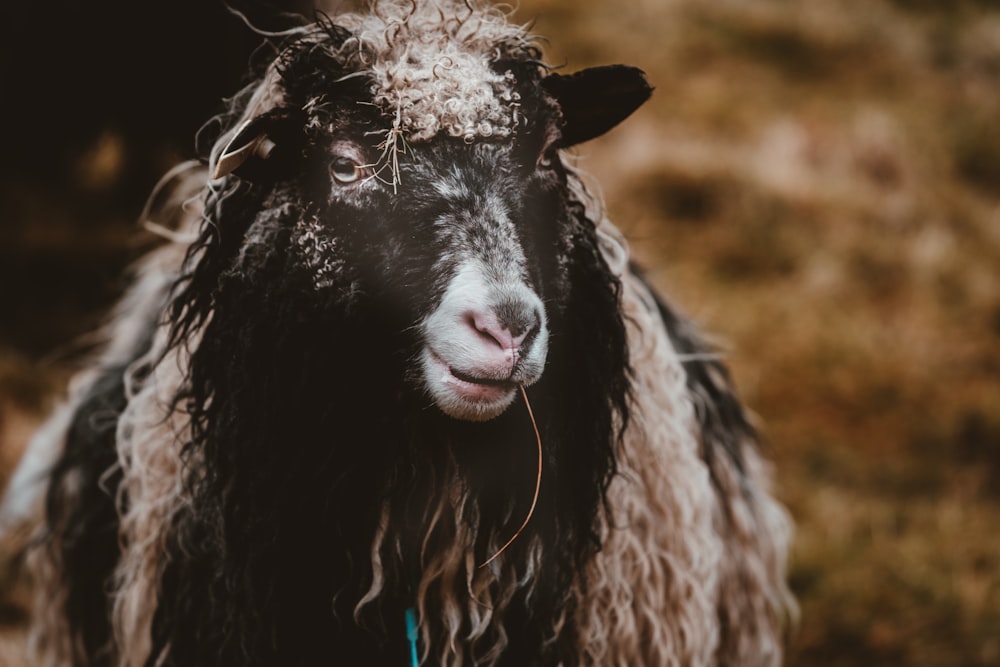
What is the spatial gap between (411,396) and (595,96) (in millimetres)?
799

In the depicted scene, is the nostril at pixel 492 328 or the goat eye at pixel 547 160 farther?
the goat eye at pixel 547 160

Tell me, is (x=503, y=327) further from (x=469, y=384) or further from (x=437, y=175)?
(x=437, y=175)

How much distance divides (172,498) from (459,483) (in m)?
0.80

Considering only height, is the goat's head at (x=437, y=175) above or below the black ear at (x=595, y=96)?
below

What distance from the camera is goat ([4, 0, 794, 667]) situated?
1.89m

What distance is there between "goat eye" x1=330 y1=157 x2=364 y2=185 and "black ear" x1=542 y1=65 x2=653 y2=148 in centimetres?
48

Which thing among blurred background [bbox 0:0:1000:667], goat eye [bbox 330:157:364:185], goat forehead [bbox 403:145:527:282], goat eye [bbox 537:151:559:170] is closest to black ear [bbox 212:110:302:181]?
goat eye [bbox 330:157:364:185]

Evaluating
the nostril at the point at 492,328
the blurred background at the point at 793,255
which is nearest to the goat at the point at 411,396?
the nostril at the point at 492,328

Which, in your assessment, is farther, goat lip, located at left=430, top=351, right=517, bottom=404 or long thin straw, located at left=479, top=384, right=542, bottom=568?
long thin straw, located at left=479, top=384, right=542, bottom=568

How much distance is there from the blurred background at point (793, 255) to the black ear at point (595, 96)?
0.99 m

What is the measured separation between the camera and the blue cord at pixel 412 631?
218 cm

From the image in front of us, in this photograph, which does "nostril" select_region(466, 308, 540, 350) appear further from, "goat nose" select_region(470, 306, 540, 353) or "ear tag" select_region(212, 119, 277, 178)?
"ear tag" select_region(212, 119, 277, 178)

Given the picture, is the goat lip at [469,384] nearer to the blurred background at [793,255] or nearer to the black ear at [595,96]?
the black ear at [595,96]

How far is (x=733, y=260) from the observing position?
6.35 metres
